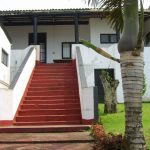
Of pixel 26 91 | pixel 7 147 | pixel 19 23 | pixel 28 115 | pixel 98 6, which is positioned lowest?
pixel 7 147

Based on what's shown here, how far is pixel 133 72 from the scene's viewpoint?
793cm

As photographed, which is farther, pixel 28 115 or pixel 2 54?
pixel 2 54

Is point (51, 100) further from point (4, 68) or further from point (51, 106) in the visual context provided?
point (4, 68)

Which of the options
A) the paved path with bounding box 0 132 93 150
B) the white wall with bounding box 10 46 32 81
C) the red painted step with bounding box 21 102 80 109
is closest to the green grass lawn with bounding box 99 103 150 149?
the paved path with bounding box 0 132 93 150

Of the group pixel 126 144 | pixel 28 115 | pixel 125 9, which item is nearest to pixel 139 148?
pixel 126 144

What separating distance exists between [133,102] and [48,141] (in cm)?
328

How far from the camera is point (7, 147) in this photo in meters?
9.81

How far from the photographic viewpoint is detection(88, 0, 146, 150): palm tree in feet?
25.7

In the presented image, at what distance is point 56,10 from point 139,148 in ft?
55.9

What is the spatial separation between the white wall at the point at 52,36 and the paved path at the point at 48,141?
50.5ft

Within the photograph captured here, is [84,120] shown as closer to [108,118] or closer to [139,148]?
[108,118]

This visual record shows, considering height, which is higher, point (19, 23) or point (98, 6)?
point (19, 23)

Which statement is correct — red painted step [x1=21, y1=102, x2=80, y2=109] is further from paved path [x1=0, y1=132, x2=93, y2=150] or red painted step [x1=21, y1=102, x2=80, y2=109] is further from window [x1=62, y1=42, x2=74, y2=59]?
window [x1=62, y1=42, x2=74, y2=59]

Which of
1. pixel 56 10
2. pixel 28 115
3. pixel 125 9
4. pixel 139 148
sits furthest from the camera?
pixel 56 10
